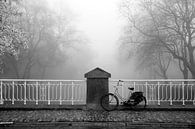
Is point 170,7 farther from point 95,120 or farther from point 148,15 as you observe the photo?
point 95,120

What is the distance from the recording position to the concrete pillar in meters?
10.0

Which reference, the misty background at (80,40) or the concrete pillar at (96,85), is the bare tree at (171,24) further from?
the concrete pillar at (96,85)

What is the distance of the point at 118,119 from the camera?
8078 millimetres

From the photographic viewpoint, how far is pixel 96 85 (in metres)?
10.1

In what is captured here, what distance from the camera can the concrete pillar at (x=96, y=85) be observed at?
1001 centimetres

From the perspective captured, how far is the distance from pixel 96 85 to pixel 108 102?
0.99 m

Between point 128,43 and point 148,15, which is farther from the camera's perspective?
point 128,43

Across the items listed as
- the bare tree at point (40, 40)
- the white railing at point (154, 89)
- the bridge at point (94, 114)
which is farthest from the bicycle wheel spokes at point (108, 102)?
the bare tree at point (40, 40)

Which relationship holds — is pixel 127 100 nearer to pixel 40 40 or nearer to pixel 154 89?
pixel 154 89

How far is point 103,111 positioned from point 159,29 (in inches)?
523

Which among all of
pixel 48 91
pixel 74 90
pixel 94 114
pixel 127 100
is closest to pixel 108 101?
pixel 127 100

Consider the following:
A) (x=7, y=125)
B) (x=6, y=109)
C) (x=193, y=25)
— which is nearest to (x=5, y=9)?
(x=6, y=109)

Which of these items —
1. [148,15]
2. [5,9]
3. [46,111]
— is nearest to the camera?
[46,111]

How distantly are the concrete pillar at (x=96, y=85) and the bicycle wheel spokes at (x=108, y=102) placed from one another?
296mm
